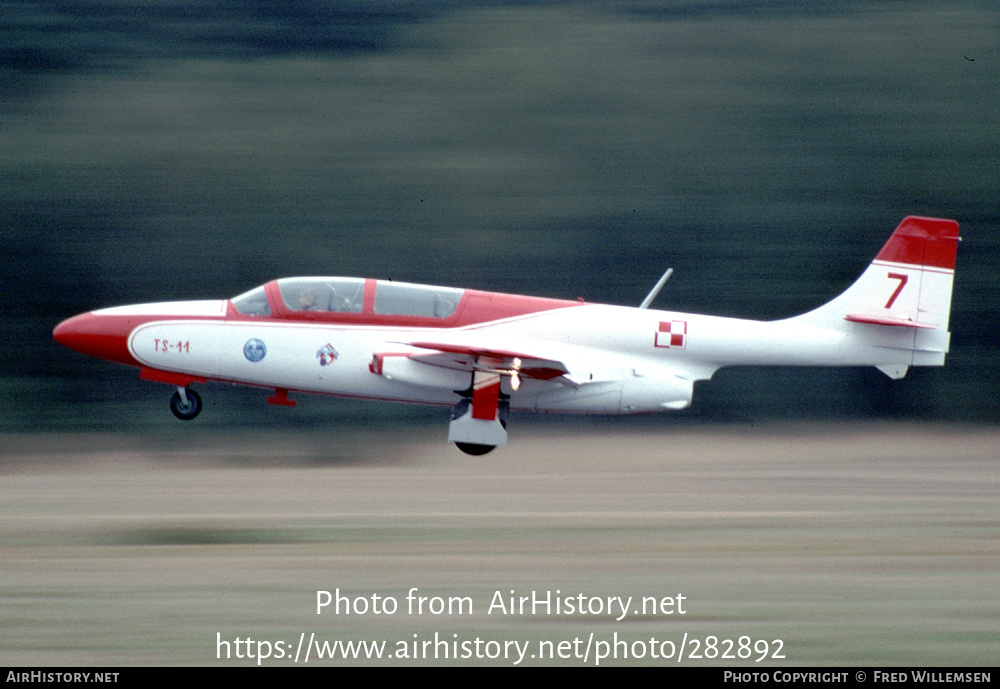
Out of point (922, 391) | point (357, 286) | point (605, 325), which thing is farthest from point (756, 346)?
point (922, 391)

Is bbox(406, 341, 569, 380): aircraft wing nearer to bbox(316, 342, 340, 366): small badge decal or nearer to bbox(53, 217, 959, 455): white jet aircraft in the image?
bbox(53, 217, 959, 455): white jet aircraft

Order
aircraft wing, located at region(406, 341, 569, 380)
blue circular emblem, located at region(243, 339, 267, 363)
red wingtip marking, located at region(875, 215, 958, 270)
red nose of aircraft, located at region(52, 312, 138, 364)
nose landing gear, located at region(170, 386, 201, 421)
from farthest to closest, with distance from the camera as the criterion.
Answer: nose landing gear, located at region(170, 386, 201, 421)
red wingtip marking, located at region(875, 215, 958, 270)
red nose of aircraft, located at region(52, 312, 138, 364)
blue circular emblem, located at region(243, 339, 267, 363)
aircraft wing, located at region(406, 341, 569, 380)

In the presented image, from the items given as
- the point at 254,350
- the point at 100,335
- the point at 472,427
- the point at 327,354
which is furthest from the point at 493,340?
the point at 100,335

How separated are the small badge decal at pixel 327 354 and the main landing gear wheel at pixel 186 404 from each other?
61.3 inches

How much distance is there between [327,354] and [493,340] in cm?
166

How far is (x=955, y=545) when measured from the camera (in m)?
9.63

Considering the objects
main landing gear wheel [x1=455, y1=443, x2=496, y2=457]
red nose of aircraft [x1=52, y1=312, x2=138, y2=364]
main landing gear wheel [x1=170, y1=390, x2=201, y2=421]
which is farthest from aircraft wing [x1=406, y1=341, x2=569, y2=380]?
red nose of aircraft [x1=52, y1=312, x2=138, y2=364]

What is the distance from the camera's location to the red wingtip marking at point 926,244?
12.4 metres

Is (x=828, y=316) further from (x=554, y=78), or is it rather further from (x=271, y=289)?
(x=554, y=78)

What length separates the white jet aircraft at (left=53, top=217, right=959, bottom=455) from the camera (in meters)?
11.9

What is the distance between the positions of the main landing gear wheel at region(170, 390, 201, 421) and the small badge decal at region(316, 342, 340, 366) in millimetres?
1558

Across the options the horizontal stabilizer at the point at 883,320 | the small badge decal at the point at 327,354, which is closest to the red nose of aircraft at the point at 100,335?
the small badge decal at the point at 327,354

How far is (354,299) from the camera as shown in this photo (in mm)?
11953

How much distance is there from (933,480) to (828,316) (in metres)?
2.43
